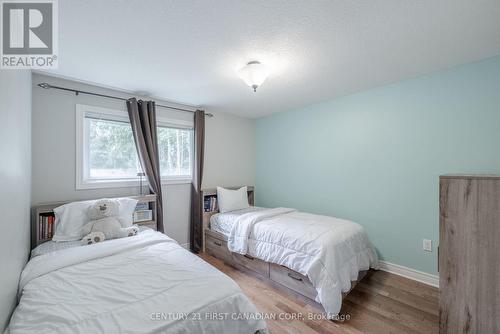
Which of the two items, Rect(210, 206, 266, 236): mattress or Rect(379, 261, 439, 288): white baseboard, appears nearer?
Rect(379, 261, 439, 288): white baseboard

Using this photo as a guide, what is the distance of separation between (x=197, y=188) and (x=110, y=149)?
127 centimetres

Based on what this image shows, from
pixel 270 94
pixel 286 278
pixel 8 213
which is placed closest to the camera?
pixel 8 213

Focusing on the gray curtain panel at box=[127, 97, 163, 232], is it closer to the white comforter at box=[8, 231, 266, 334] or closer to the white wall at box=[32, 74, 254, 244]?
the white wall at box=[32, 74, 254, 244]

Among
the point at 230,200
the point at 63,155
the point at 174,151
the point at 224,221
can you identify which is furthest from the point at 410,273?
the point at 63,155

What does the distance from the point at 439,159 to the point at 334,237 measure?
4.72 feet

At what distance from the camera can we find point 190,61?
1.99 m

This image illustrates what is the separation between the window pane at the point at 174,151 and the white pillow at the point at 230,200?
2.07ft

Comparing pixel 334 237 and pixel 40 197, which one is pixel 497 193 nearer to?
pixel 334 237

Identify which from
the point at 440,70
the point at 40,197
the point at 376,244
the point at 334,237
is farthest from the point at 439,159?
the point at 40,197

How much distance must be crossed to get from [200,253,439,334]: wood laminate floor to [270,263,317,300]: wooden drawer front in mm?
101

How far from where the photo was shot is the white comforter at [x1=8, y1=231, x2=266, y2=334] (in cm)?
96

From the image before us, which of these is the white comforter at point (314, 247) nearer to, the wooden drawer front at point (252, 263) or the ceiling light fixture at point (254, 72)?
the wooden drawer front at point (252, 263)

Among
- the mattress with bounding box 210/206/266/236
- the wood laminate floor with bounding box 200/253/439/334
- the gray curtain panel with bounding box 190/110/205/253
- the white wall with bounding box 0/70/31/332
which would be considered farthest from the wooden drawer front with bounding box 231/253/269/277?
the white wall with bounding box 0/70/31/332

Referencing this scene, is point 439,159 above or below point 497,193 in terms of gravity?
above
